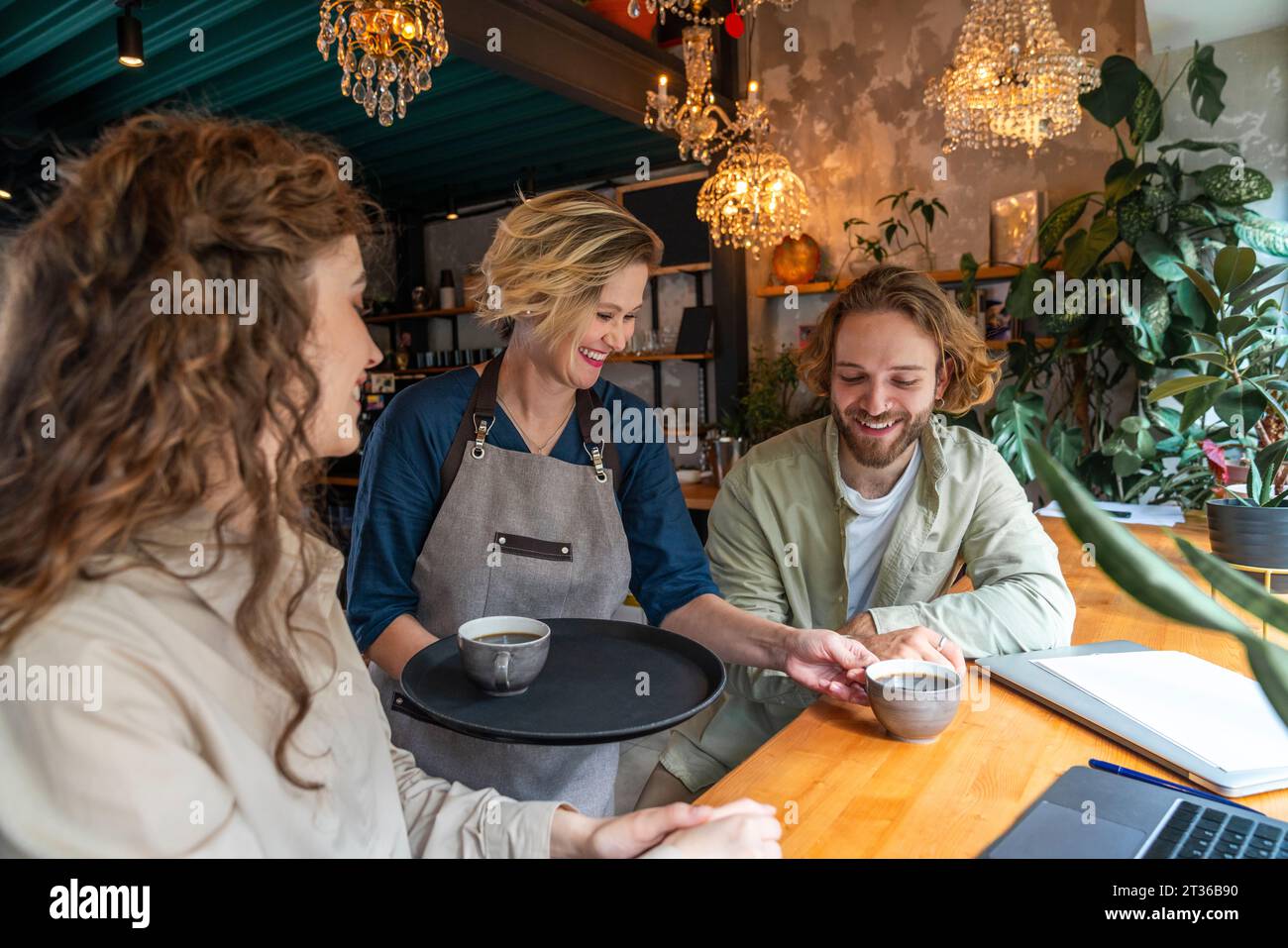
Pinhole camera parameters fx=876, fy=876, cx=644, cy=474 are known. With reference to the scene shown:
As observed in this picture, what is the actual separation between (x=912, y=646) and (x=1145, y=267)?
2.77 metres

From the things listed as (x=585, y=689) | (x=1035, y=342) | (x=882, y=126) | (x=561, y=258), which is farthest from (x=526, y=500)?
(x=882, y=126)

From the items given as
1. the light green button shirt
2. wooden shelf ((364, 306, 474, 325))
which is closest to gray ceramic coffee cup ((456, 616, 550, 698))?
the light green button shirt

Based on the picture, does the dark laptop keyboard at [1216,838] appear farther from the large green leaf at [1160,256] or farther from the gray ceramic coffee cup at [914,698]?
the large green leaf at [1160,256]

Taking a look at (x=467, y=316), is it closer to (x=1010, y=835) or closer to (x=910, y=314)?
(x=910, y=314)

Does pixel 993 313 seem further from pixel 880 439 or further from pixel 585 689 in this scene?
pixel 585 689

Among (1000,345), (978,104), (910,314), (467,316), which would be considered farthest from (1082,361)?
(467,316)

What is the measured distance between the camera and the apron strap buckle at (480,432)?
1.72 meters

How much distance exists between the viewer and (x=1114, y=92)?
11.2 feet

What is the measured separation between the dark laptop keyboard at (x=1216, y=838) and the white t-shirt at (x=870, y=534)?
95cm

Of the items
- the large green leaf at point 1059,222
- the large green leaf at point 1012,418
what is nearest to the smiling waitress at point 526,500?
the large green leaf at point 1012,418

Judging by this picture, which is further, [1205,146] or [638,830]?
[1205,146]

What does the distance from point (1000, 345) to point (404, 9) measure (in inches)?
125

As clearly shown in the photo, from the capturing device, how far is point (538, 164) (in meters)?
6.19

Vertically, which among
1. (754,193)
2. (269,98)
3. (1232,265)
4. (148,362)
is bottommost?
(148,362)
